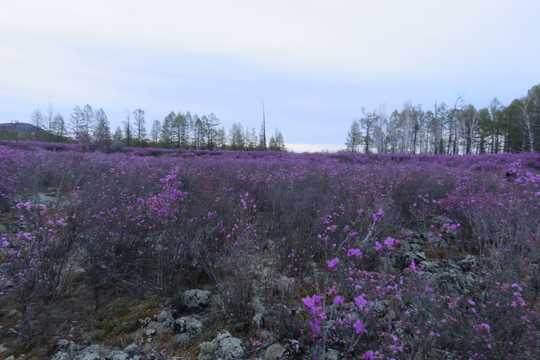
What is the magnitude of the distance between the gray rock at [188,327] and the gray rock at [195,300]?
183 mm

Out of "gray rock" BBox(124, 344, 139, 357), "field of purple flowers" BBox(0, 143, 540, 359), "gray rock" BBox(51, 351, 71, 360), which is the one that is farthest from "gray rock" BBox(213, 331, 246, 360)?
"gray rock" BBox(51, 351, 71, 360)

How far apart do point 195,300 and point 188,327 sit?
0.32 metres

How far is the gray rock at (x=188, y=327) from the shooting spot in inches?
86.2

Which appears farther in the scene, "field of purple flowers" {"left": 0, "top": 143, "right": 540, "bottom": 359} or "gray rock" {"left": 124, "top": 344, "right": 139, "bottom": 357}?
"gray rock" {"left": 124, "top": 344, "right": 139, "bottom": 357}

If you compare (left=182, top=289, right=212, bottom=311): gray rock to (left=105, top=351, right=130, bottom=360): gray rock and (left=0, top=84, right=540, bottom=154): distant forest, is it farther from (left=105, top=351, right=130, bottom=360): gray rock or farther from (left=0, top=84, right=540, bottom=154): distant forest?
(left=0, top=84, right=540, bottom=154): distant forest

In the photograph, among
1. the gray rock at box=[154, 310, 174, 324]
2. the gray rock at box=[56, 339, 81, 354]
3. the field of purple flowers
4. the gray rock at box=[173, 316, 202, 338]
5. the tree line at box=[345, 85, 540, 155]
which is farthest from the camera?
the tree line at box=[345, 85, 540, 155]

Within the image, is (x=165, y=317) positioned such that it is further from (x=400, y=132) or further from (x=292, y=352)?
(x=400, y=132)

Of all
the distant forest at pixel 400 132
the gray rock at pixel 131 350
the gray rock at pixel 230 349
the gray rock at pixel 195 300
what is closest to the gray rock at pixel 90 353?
the gray rock at pixel 131 350

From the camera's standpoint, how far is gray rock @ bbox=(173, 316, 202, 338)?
2.19m

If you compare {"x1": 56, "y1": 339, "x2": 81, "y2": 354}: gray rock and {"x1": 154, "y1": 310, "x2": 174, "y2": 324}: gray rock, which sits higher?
{"x1": 154, "y1": 310, "x2": 174, "y2": 324}: gray rock

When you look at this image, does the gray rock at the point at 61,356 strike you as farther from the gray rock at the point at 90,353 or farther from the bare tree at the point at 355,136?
the bare tree at the point at 355,136

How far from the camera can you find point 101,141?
17312mm

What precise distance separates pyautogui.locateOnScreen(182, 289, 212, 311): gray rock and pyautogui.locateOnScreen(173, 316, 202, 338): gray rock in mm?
183

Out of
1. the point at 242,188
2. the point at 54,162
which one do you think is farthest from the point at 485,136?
the point at 54,162
